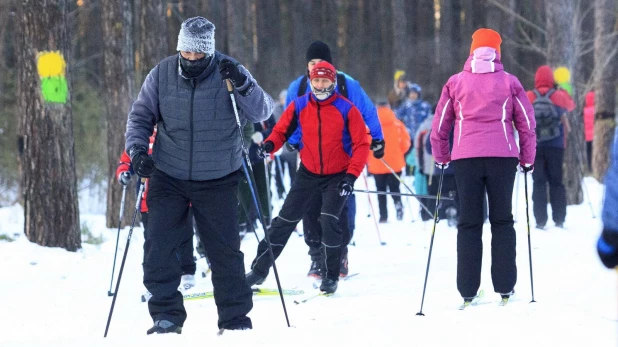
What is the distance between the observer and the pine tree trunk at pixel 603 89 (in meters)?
15.8

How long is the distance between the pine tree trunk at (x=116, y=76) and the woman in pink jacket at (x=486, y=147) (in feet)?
19.7

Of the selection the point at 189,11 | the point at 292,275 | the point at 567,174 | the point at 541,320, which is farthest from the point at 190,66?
the point at 189,11

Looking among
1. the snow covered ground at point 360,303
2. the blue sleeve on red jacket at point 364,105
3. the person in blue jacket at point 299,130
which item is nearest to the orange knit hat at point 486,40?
the person in blue jacket at point 299,130

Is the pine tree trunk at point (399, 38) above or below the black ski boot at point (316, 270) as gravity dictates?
above

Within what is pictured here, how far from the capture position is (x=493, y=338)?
5055 millimetres

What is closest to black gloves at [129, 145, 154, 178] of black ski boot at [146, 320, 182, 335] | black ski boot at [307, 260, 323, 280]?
black ski boot at [146, 320, 182, 335]

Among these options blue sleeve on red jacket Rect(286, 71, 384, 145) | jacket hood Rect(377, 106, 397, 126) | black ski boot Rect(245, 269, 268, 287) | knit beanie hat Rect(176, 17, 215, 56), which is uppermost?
knit beanie hat Rect(176, 17, 215, 56)

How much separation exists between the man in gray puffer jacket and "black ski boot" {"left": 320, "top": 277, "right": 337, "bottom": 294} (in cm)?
184

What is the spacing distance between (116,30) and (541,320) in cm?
744

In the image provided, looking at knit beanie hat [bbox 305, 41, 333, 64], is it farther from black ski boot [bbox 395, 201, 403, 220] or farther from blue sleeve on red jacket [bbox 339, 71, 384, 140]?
black ski boot [bbox 395, 201, 403, 220]

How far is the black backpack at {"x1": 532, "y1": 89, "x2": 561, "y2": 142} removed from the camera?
33.8 ft

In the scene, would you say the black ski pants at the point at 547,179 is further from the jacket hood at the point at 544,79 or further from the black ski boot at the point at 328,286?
the black ski boot at the point at 328,286

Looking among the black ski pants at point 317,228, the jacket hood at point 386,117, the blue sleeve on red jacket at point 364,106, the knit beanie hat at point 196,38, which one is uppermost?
the knit beanie hat at point 196,38

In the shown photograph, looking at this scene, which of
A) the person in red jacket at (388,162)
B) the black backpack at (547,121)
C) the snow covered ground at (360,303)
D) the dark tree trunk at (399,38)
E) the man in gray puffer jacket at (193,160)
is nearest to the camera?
the snow covered ground at (360,303)
